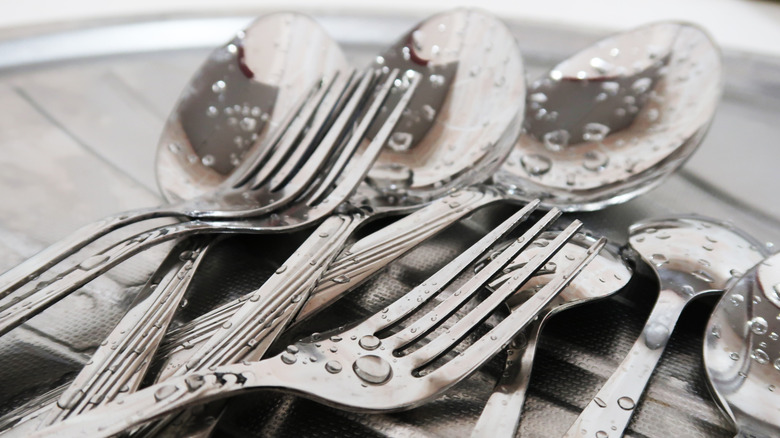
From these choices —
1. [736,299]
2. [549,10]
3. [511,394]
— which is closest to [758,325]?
[736,299]

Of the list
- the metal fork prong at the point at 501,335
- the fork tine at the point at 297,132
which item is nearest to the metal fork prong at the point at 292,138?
the fork tine at the point at 297,132

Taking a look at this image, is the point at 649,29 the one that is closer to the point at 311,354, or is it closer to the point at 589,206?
the point at 589,206

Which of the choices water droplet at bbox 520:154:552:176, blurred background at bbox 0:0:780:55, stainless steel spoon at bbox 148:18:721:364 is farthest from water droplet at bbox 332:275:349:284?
blurred background at bbox 0:0:780:55

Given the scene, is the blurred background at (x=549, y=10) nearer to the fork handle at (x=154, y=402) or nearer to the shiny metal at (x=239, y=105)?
the shiny metal at (x=239, y=105)

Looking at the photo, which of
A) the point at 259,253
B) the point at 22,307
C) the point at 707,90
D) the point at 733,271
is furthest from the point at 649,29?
the point at 22,307

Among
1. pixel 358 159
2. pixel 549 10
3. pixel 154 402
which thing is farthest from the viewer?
pixel 549 10

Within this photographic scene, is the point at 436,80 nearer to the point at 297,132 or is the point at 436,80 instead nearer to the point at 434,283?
the point at 297,132
